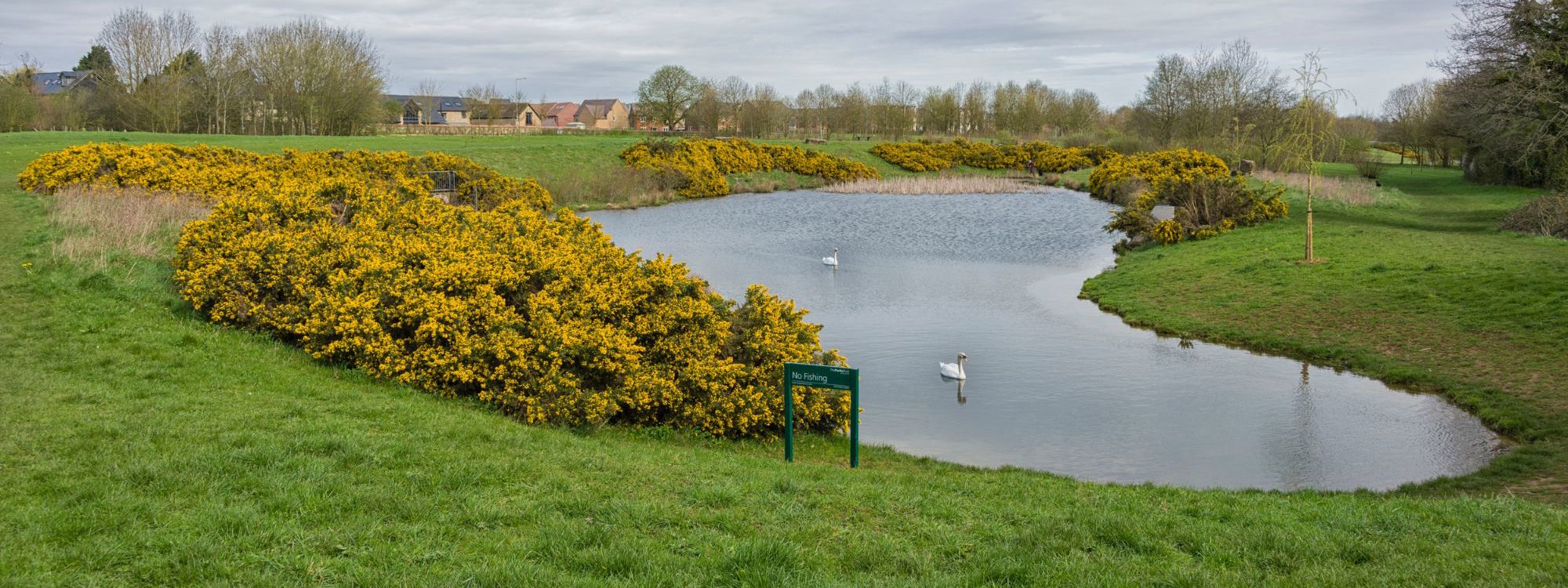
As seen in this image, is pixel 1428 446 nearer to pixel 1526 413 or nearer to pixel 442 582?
pixel 1526 413

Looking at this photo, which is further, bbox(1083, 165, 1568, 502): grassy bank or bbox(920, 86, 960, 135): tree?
bbox(920, 86, 960, 135): tree

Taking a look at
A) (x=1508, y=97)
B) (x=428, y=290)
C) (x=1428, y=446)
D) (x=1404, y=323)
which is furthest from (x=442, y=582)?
(x=1508, y=97)

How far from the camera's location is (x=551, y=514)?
657 centimetres

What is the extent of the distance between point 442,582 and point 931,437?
28.2ft

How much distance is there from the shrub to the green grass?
21406mm

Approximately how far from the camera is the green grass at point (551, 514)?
5578 millimetres

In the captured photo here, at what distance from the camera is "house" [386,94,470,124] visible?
109988 mm

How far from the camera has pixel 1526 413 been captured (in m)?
12.8

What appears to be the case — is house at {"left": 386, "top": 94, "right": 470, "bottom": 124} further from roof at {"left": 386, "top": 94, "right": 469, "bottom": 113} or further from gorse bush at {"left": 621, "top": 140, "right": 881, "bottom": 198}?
gorse bush at {"left": 621, "top": 140, "right": 881, "bottom": 198}

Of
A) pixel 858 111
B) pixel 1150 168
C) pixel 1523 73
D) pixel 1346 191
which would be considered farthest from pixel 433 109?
pixel 1523 73

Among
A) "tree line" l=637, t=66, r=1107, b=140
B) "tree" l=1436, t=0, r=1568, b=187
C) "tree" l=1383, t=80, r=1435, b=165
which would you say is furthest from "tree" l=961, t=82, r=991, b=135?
"tree" l=1436, t=0, r=1568, b=187

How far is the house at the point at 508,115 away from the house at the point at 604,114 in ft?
20.6

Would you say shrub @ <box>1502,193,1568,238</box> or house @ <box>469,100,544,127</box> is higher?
house @ <box>469,100,544,127</box>

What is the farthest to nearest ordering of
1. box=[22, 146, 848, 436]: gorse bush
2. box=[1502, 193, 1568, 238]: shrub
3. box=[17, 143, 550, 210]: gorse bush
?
box=[1502, 193, 1568, 238]: shrub, box=[17, 143, 550, 210]: gorse bush, box=[22, 146, 848, 436]: gorse bush
